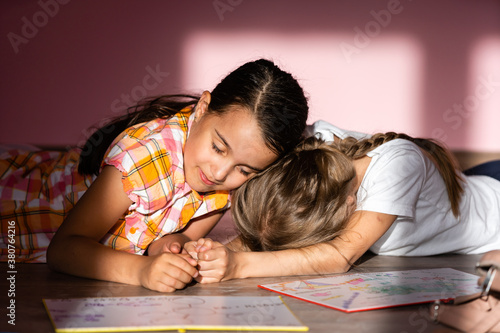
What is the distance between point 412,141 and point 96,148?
0.71 m

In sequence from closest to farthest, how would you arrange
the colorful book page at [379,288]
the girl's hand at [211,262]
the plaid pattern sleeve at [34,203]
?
the colorful book page at [379,288] < the girl's hand at [211,262] < the plaid pattern sleeve at [34,203]

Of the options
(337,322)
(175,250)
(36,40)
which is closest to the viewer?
(337,322)

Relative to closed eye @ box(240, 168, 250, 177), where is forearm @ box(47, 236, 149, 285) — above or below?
below

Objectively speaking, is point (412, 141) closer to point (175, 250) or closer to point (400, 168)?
Answer: point (400, 168)

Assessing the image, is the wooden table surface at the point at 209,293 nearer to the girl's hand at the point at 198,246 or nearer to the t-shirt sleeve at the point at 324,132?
the girl's hand at the point at 198,246

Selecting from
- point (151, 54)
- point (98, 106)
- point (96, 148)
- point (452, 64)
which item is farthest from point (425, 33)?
point (96, 148)

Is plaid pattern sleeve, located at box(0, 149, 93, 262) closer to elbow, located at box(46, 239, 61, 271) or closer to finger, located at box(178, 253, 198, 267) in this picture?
elbow, located at box(46, 239, 61, 271)

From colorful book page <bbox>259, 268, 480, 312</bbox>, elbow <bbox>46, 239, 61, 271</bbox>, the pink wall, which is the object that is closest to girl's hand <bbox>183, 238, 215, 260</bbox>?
colorful book page <bbox>259, 268, 480, 312</bbox>

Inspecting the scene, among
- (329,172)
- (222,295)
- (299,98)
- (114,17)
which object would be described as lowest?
(222,295)

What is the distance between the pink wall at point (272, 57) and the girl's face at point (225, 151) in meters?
1.54

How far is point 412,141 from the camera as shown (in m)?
1.34

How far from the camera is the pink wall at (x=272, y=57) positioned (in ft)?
8.61

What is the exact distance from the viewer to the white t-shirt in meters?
1.16

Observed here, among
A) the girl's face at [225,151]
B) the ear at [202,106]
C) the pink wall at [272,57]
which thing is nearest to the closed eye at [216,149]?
the girl's face at [225,151]
